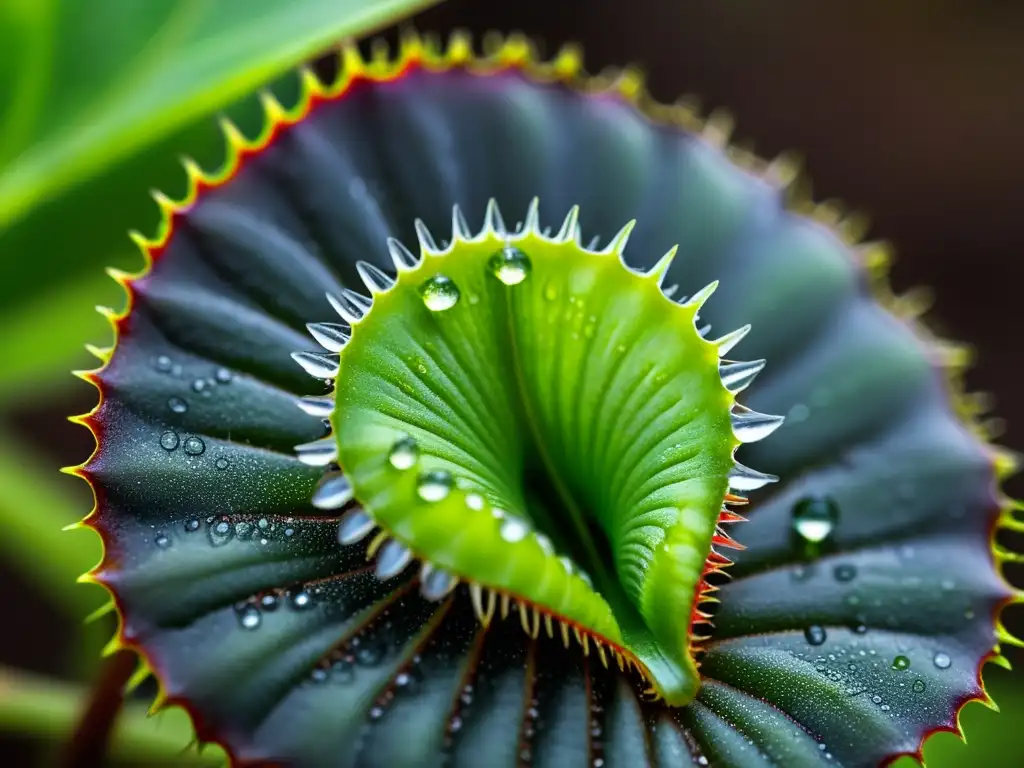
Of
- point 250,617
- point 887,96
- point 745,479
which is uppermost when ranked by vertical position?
point 887,96

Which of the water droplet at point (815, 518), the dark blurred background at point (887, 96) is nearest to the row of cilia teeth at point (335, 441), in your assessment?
the water droplet at point (815, 518)

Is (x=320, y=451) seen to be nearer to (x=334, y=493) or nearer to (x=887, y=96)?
(x=334, y=493)

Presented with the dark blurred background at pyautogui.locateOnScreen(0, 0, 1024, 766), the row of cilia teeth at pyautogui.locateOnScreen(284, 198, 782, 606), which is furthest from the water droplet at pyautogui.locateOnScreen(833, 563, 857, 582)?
the dark blurred background at pyautogui.locateOnScreen(0, 0, 1024, 766)

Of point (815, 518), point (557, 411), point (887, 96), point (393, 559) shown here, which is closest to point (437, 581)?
point (393, 559)

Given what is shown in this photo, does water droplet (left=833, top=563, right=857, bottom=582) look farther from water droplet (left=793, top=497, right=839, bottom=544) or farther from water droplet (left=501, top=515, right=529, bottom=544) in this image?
water droplet (left=501, top=515, right=529, bottom=544)

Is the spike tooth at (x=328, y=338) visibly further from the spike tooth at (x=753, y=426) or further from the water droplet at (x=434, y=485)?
the spike tooth at (x=753, y=426)

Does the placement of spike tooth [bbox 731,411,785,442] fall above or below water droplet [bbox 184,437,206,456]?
above

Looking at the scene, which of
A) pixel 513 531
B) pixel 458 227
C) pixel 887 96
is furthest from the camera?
pixel 887 96
